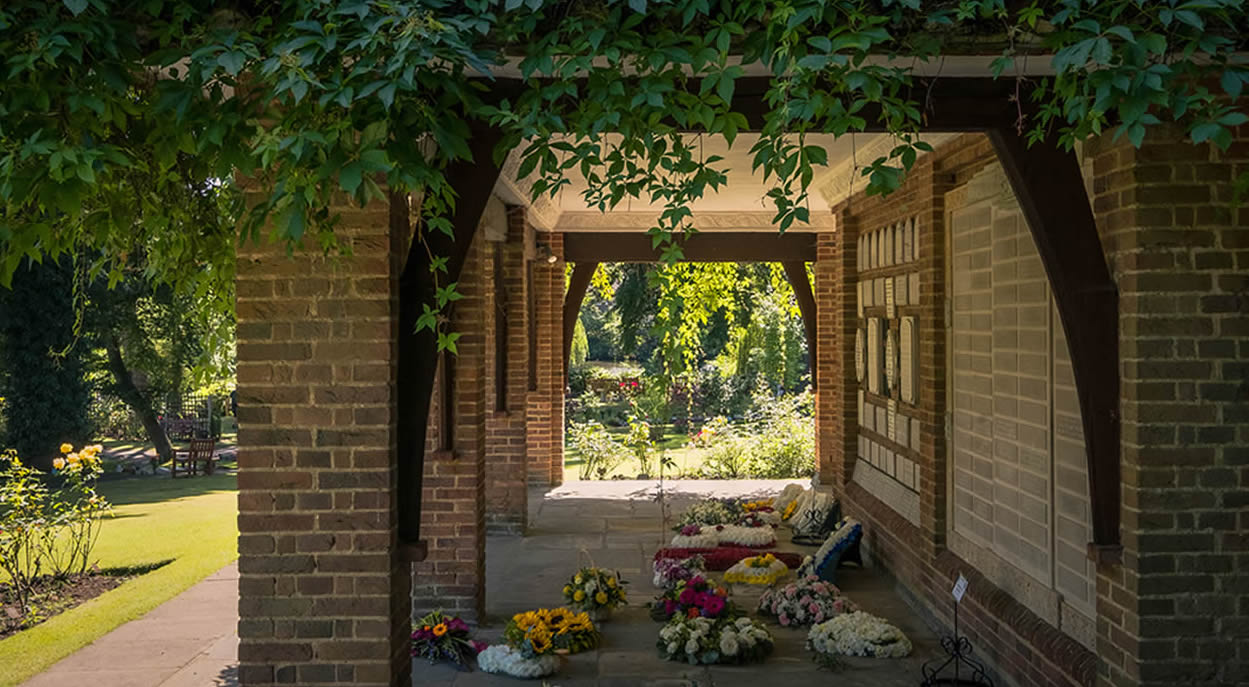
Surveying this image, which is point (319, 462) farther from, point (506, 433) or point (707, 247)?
point (707, 247)

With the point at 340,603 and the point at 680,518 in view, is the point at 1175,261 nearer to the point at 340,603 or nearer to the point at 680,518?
the point at 340,603

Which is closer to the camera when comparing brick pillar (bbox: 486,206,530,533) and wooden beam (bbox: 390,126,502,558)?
wooden beam (bbox: 390,126,502,558)

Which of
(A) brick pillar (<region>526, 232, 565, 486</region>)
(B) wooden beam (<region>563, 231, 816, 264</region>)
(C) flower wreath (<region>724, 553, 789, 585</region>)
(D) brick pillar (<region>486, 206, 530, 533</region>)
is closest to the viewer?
(C) flower wreath (<region>724, 553, 789, 585</region>)

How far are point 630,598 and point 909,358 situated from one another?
305cm

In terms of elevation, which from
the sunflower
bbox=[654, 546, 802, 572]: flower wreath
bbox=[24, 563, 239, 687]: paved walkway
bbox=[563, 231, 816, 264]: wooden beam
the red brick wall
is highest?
bbox=[563, 231, 816, 264]: wooden beam

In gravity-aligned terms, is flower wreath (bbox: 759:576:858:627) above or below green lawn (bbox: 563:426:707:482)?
above

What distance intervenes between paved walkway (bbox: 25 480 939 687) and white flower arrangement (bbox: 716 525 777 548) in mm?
240

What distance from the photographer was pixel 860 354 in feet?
35.6

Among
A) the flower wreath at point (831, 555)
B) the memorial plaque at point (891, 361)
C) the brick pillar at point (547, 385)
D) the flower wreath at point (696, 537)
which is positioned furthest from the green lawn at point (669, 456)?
the flower wreath at point (831, 555)

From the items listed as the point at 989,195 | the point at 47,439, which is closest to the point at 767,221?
the point at 989,195

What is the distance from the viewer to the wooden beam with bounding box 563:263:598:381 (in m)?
15.2

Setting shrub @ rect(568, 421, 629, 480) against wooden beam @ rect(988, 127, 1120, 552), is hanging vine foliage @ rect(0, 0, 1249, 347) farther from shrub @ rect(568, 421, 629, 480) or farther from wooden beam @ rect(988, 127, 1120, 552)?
shrub @ rect(568, 421, 629, 480)

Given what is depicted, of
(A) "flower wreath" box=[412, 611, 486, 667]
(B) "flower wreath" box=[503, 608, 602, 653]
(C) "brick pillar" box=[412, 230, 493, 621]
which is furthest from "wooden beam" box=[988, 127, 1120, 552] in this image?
(C) "brick pillar" box=[412, 230, 493, 621]

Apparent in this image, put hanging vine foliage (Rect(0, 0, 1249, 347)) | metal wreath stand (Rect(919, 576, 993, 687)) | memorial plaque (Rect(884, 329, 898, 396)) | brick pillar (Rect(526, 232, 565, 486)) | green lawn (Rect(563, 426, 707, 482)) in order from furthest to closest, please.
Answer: green lawn (Rect(563, 426, 707, 482)) < brick pillar (Rect(526, 232, 565, 486)) < memorial plaque (Rect(884, 329, 898, 396)) < metal wreath stand (Rect(919, 576, 993, 687)) < hanging vine foliage (Rect(0, 0, 1249, 347))
